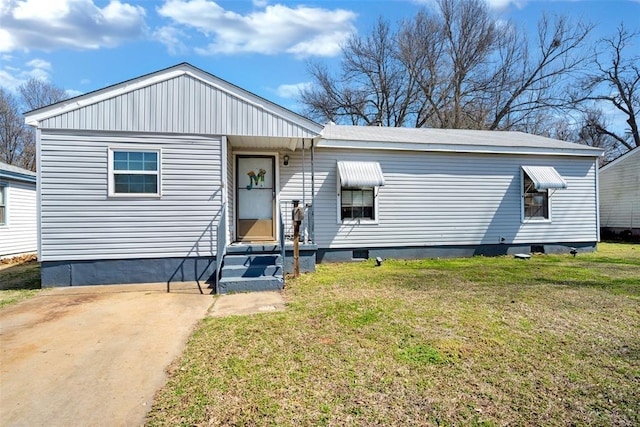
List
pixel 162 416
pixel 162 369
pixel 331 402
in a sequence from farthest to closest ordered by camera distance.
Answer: pixel 162 369
pixel 331 402
pixel 162 416

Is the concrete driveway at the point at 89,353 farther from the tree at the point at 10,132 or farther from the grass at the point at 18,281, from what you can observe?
the tree at the point at 10,132

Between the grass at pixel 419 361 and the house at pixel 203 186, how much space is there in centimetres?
229

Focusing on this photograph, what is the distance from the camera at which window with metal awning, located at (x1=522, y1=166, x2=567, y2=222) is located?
9336mm

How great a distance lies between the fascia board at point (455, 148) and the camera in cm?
854

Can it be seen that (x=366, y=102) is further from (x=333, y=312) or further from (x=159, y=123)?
(x=333, y=312)

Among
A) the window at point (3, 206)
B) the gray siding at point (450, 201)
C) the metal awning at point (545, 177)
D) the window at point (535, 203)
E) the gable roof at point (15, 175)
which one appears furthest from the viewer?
the window at point (3, 206)

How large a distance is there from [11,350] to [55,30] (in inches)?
391

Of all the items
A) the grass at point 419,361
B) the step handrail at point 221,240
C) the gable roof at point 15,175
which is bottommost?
the grass at point 419,361

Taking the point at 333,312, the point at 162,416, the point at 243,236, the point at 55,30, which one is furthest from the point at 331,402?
the point at 55,30

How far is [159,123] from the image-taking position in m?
6.73

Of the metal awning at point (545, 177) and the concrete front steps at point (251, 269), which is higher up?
the metal awning at point (545, 177)

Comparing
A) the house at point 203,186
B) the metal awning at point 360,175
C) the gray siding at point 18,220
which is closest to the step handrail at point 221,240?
the house at point 203,186

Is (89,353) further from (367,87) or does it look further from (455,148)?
(367,87)

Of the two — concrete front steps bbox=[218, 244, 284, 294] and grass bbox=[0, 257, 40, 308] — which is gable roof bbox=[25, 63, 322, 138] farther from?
grass bbox=[0, 257, 40, 308]
